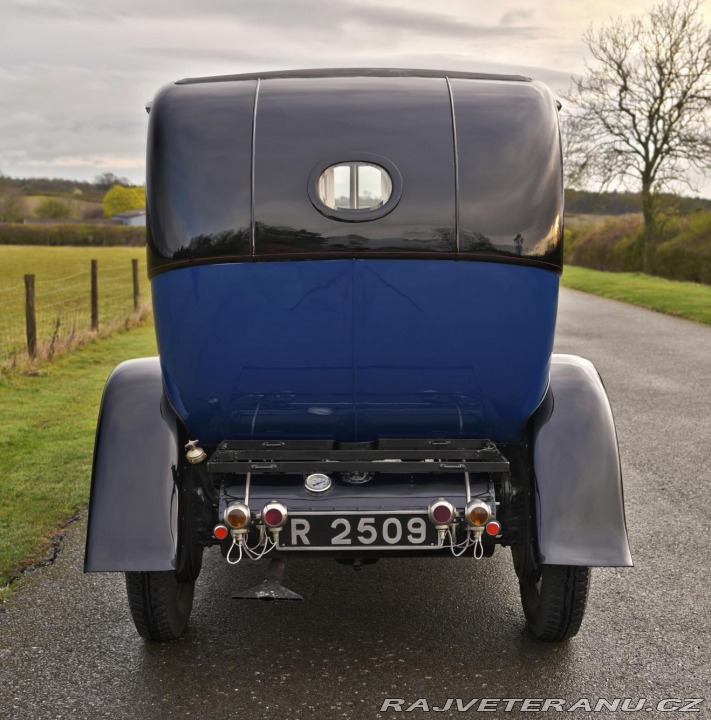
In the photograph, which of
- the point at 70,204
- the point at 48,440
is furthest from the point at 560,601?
the point at 70,204

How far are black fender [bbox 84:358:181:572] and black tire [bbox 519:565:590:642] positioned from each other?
1447 mm

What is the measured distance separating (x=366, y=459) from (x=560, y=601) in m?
0.98

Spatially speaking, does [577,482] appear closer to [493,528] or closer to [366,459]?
[493,528]

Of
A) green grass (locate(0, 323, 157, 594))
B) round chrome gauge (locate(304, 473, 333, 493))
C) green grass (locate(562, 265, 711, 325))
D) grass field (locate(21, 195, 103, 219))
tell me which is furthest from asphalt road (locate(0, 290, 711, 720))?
grass field (locate(21, 195, 103, 219))

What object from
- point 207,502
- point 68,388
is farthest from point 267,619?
point 68,388

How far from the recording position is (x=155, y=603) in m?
3.58

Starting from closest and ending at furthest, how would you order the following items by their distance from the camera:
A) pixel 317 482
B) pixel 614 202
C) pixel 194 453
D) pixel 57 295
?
1. pixel 317 482
2. pixel 194 453
3. pixel 57 295
4. pixel 614 202

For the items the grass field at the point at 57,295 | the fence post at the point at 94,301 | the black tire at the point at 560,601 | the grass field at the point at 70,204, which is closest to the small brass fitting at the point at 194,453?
the black tire at the point at 560,601

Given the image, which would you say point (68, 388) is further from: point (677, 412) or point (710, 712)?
point (710, 712)

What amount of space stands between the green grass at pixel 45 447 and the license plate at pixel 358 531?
190 centimetres

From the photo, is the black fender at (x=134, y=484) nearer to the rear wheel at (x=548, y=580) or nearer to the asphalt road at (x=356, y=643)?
the asphalt road at (x=356, y=643)

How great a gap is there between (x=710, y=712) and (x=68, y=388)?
8.48 metres

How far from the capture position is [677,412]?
8711 millimetres

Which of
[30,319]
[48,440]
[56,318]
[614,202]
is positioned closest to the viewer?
[48,440]
